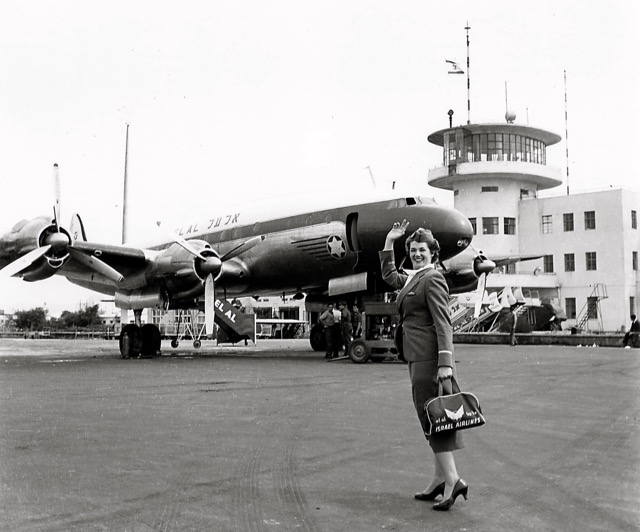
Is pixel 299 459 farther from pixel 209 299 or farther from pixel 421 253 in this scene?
pixel 209 299

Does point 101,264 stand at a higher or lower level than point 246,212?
lower

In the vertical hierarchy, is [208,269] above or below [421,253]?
above

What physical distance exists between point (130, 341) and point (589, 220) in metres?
42.6

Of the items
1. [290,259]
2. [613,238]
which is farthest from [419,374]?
[613,238]

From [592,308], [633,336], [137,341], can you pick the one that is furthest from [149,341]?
[592,308]

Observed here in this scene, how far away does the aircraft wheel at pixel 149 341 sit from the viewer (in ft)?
70.1

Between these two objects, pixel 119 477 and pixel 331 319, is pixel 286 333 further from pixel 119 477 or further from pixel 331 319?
pixel 119 477

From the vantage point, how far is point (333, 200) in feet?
62.9

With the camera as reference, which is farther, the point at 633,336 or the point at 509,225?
the point at 509,225

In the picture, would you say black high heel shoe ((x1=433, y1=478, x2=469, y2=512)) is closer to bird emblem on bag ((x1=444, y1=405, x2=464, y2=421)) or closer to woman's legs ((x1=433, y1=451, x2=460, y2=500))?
woman's legs ((x1=433, y1=451, x2=460, y2=500))

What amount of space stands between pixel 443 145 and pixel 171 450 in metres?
52.1

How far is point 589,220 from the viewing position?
53969 millimetres

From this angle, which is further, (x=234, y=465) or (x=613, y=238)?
(x=613, y=238)

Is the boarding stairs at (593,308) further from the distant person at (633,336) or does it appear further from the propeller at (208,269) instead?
the propeller at (208,269)
